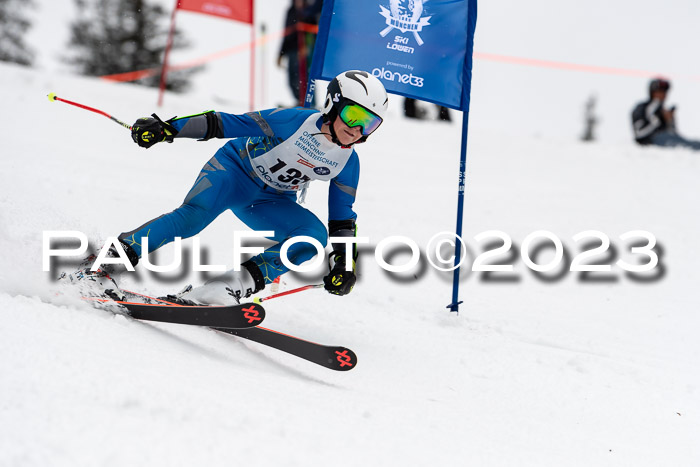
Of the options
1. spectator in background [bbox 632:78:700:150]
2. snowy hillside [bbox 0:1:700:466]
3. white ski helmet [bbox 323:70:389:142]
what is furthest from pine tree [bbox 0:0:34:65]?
white ski helmet [bbox 323:70:389:142]

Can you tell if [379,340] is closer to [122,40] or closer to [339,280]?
[339,280]

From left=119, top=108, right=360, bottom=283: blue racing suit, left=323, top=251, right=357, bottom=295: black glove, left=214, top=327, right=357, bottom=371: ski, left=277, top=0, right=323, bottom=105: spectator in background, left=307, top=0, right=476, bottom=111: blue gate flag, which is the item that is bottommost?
left=214, top=327, right=357, bottom=371: ski

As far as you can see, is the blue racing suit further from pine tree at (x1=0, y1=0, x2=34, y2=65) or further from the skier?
pine tree at (x1=0, y1=0, x2=34, y2=65)

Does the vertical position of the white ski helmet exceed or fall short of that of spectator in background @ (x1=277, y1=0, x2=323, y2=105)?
it falls short

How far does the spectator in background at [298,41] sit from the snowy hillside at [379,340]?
1.87 m

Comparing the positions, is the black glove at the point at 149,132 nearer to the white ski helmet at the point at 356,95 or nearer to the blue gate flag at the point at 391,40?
the white ski helmet at the point at 356,95

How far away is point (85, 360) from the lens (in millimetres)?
2080

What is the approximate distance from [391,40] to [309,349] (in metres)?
2.43

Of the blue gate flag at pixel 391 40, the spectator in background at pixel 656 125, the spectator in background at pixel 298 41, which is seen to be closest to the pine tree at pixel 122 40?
the spectator in background at pixel 298 41

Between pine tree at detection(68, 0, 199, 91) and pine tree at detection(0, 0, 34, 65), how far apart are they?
6.11ft

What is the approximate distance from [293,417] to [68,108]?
27.3 ft

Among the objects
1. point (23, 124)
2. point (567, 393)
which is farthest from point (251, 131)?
point (23, 124)

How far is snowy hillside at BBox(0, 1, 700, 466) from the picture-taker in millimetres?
1867

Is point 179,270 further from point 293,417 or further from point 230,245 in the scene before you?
point 293,417
